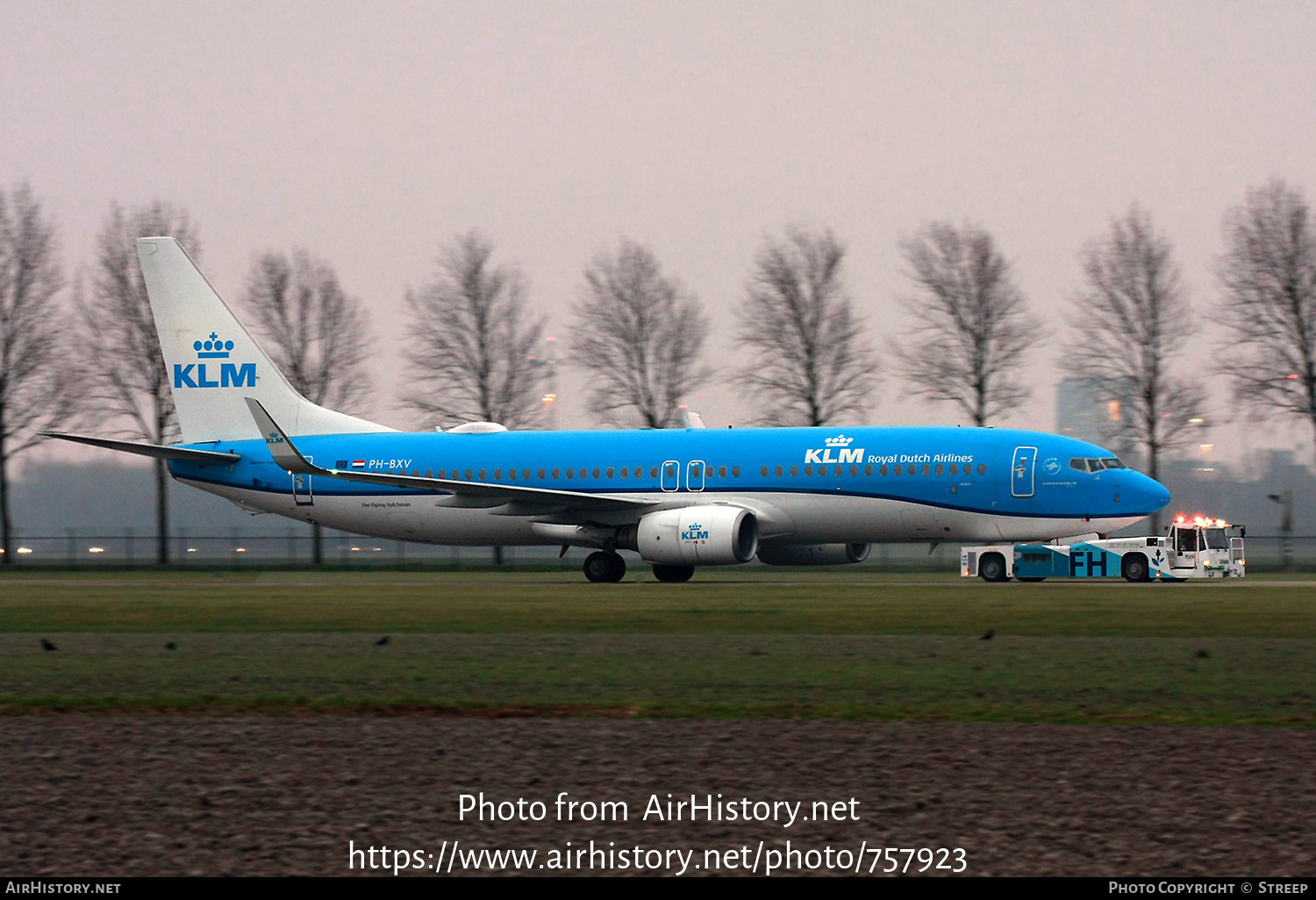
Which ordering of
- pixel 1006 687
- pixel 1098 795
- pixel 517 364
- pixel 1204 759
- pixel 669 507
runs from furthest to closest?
pixel 517 364 < pixel 669 507 < pixel 1006 687 < pixel 1204 759 < pixel 1098 795

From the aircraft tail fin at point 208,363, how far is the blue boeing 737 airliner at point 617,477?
5cm

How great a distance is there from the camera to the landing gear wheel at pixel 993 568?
4059cm

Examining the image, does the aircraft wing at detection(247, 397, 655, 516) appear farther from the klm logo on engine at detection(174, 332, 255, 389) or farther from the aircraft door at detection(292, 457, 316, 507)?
the klm logo on engine at detection(174, 332, 255, 389)

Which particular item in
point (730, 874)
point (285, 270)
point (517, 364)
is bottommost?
point (730, 874)

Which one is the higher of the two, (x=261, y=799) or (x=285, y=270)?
(x=285, y=270)

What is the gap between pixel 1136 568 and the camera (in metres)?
40.4

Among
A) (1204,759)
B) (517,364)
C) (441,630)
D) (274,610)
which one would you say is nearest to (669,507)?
(274,610)

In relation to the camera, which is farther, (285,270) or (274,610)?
(285,270)

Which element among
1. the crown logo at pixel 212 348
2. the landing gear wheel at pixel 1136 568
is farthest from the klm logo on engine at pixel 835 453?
the crown logo at pixel 212 348

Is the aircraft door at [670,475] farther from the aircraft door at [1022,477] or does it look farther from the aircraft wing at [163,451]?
the aircraft wing at [163,451]

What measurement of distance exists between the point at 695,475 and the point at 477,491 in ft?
18.4

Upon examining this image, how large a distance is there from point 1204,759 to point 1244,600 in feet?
63.2

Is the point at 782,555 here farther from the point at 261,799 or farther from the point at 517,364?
the point at 261,799
